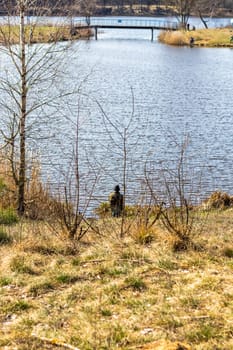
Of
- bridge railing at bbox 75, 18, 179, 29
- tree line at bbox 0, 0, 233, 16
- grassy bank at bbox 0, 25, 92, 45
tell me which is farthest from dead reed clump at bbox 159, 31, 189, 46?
grassy bank at bbox 0, 25, 92, 45

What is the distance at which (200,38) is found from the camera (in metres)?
59.2

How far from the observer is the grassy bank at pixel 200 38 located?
57.0 metres

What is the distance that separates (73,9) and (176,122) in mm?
11182

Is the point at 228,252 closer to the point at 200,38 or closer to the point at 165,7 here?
the point at 200,38

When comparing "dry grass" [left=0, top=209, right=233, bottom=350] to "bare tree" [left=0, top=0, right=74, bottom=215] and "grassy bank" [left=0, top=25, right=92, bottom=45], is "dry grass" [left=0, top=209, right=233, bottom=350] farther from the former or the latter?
"grassy bank" [left=0, top=25, right=92, bottom=45]

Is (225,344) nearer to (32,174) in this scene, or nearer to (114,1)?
(32,174)

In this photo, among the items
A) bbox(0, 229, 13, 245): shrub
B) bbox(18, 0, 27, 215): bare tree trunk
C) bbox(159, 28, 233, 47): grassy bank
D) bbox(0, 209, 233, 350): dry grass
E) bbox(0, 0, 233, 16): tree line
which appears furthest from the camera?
bbox(0, 0, 233, 16): tree line

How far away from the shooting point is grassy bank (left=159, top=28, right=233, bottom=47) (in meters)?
57.0

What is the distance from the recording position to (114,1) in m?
94.6

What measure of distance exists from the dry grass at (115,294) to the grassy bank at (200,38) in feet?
172

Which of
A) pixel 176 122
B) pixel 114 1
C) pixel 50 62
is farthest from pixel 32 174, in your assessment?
pixel 114 1

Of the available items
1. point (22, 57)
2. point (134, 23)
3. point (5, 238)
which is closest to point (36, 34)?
point (22, 57)

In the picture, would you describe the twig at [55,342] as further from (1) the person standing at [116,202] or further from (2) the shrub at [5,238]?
(1) the person standing at [116,202]

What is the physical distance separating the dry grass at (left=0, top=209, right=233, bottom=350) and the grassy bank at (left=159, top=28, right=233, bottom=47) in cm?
5251
